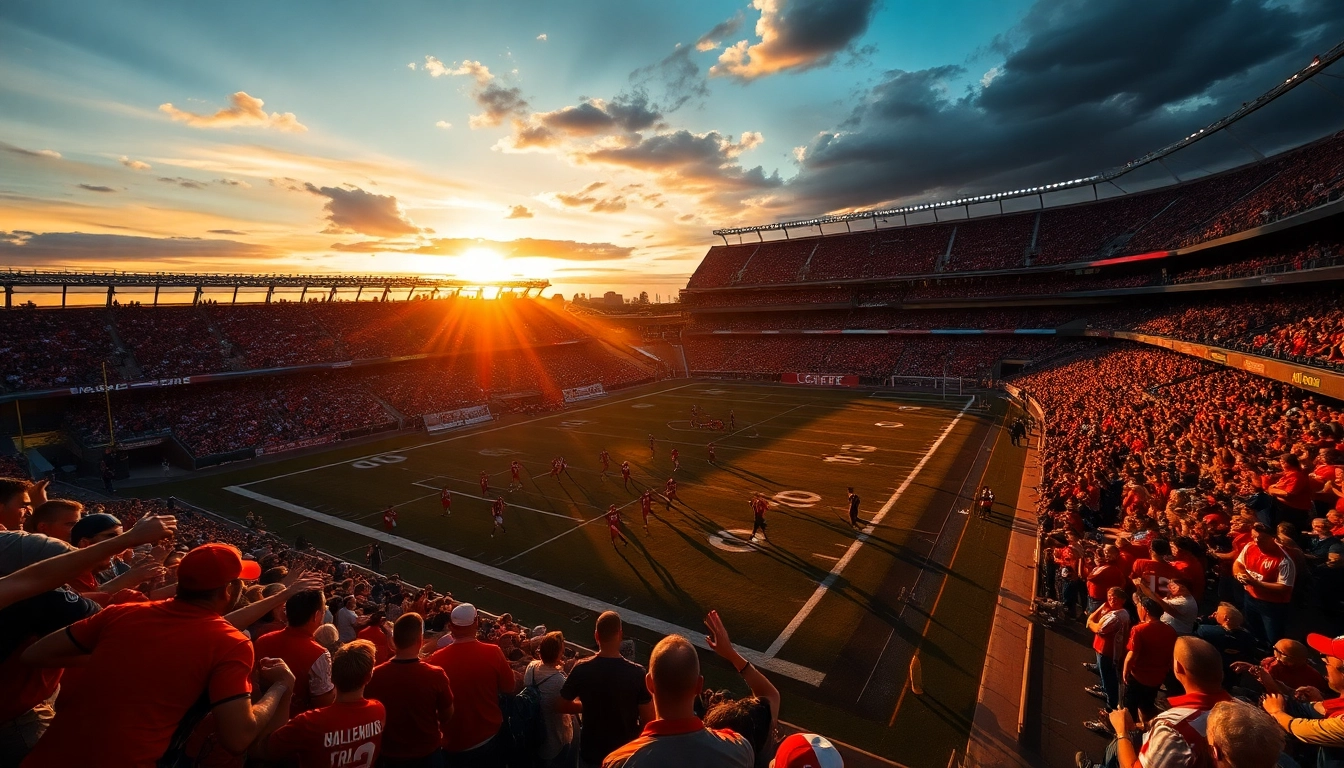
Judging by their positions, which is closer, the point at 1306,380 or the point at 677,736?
the point at 677,736

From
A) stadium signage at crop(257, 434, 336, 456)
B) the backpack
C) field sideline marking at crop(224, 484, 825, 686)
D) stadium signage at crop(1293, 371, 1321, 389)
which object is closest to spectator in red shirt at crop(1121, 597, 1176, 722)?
field sideline marking at crop(224, 484, 825, 686)

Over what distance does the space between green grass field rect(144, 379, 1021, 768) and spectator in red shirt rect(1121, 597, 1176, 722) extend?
370cm

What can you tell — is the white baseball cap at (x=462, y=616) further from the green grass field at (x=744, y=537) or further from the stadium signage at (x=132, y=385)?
the stadium signage at (x=132, y=385)

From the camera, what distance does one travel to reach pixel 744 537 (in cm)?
1942

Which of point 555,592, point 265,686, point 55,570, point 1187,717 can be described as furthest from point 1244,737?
point 555,592

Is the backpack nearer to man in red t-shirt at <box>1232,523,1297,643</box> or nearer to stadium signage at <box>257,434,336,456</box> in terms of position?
man in red t-shirt at <box>1232,523,1297,643</box>

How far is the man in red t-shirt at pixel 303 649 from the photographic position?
164 inches

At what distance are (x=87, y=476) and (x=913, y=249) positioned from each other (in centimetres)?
7250

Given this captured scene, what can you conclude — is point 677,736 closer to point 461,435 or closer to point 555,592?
point 555,592

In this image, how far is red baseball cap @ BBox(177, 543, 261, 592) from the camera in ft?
9.66

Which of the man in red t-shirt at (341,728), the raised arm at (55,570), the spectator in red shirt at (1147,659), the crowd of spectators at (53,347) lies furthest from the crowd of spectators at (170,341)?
the spectator in red shirt at (1147,659)

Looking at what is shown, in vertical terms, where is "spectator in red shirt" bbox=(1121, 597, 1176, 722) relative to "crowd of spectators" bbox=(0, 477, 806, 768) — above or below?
below

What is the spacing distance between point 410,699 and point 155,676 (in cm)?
170

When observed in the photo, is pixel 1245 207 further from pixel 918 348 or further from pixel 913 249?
pixel 913 249
